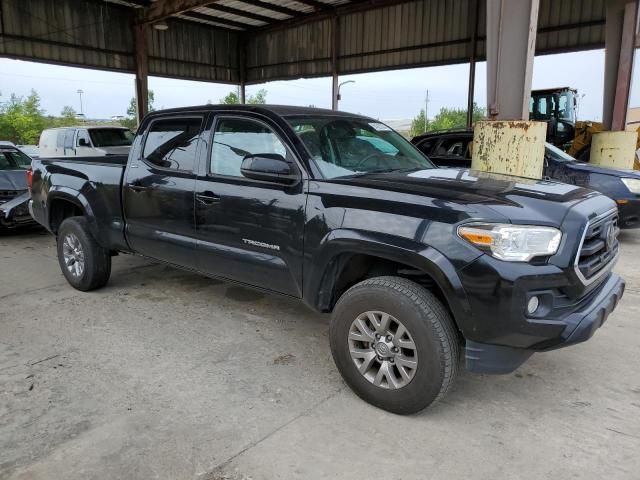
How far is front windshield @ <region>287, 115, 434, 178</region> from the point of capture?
Answer: 11.2 ft

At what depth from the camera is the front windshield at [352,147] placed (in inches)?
134

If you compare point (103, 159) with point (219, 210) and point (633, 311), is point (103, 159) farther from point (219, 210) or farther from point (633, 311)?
point (633, 311)

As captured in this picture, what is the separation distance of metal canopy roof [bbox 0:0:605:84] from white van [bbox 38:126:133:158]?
4.26 meters

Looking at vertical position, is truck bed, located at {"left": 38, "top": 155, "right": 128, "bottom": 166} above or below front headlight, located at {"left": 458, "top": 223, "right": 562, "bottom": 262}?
above

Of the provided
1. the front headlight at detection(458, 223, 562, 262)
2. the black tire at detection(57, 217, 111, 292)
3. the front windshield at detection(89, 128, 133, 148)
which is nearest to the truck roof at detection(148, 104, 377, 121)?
the black tire at detection(57, 217, 111, 292)

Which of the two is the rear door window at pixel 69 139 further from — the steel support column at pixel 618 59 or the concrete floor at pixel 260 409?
the steel support column at pixel 618 59

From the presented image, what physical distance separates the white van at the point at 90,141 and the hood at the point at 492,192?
11330 mm

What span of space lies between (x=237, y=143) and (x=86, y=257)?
2190 mm

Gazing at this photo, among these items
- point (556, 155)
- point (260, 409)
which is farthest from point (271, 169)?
point (556, 155)

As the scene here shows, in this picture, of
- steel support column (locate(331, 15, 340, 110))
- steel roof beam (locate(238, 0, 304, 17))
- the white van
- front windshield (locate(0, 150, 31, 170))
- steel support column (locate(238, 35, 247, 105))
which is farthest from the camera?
steel support column (locate(238, 35, 247, 105))

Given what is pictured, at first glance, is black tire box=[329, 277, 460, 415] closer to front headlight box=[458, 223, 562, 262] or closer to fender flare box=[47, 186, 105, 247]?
front headlight box=[458, 223, 562, 262]

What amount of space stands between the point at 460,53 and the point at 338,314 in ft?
51.6

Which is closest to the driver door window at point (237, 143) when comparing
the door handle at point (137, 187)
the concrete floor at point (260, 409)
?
the door handle at point (137, 187)

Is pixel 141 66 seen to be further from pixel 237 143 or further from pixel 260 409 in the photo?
pixel 260 409
